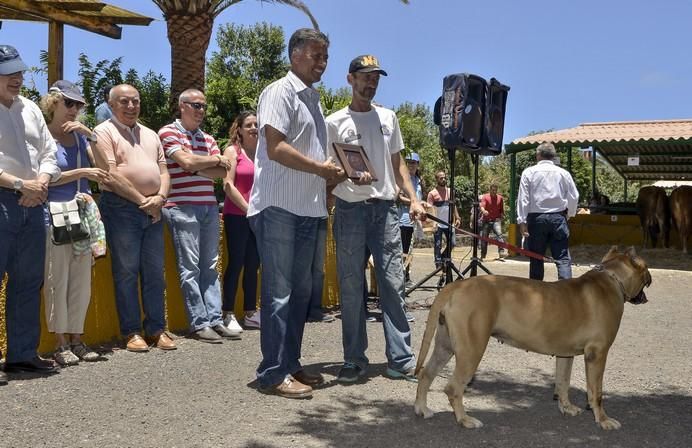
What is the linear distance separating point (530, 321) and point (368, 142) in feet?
6.14

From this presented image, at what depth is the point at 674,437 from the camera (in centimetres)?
404

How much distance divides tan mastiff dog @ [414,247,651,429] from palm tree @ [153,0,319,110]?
11616 mm

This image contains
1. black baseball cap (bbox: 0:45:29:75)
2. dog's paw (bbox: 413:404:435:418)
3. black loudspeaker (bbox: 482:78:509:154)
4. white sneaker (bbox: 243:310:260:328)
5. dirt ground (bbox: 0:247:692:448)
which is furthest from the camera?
black loudspeaker (bbox: 482:78:509:154)

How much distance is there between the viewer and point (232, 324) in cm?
699

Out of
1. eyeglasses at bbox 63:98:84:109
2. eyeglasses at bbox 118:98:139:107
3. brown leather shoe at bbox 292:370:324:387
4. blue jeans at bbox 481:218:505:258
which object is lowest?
brown leather shoe at bbox 292:370:324:387

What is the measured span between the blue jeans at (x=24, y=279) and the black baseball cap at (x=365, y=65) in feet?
8.34

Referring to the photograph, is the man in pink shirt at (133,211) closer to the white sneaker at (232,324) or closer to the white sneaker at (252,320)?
the white sneaker at (232,324)

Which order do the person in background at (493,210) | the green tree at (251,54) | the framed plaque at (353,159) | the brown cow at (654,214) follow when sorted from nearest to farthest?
the framed plaque at (353,159) < the person in background at (493,210) < the brown cow at (654,214) < the green tree at (251,54)

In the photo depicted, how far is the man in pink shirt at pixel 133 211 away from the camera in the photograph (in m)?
5.95

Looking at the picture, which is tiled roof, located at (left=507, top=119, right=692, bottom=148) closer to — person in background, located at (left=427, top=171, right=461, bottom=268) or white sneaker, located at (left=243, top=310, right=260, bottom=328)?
person in background, located at (left=427, top=171, right=461, bottom=268)

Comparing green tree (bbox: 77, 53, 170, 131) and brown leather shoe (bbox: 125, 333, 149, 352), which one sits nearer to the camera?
brown leather shoe (bbox: 125, 333, 149, 352)

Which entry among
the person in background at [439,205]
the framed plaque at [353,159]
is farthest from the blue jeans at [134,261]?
the person in background at [439,205]

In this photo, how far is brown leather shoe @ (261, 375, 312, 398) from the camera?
4688 mm

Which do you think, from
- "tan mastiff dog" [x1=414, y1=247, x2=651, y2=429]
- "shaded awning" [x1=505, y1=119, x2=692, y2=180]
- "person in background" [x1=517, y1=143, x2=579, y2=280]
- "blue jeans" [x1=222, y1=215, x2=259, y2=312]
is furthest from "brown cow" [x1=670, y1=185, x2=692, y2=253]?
"tan mastiff dog" [x1=414, y1=247, x2=651, y2=429]
